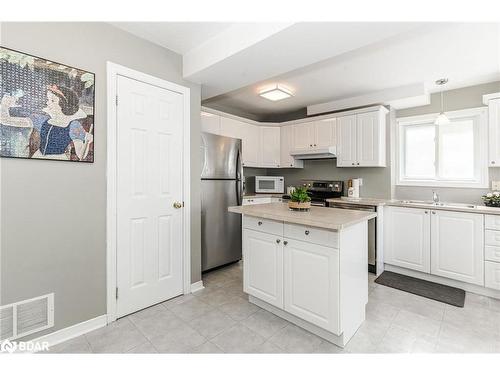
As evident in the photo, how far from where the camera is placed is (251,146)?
4281 millimetres

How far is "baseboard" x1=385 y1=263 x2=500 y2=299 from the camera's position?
8.33 feet

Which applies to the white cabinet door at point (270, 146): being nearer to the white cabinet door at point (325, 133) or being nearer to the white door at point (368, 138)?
the white cabinet door at point (325, 133)

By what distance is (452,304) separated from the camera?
2.36 m

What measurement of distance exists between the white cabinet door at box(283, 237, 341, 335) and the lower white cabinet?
2001 mm

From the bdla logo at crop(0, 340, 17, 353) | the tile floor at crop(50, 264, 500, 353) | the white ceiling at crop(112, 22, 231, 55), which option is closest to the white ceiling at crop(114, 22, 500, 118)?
the white ceiling at crop(112, 22, 231, 55)

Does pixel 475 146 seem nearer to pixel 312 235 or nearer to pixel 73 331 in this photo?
pixel 312 235

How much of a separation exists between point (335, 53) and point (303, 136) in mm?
2253

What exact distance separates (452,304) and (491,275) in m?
0.60

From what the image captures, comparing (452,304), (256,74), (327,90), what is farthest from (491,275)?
(256,74)

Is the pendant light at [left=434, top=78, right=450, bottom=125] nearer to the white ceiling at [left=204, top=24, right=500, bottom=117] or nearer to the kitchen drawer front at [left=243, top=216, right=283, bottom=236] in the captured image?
the white ceiling at [left=204, top=24, right=500, bottom=117]

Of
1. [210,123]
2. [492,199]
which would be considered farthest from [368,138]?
[210,123]

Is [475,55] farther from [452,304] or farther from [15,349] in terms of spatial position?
[15,349]

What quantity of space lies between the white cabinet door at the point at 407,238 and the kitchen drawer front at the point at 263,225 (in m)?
2.03

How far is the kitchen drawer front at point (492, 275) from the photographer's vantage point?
97.2 inches
